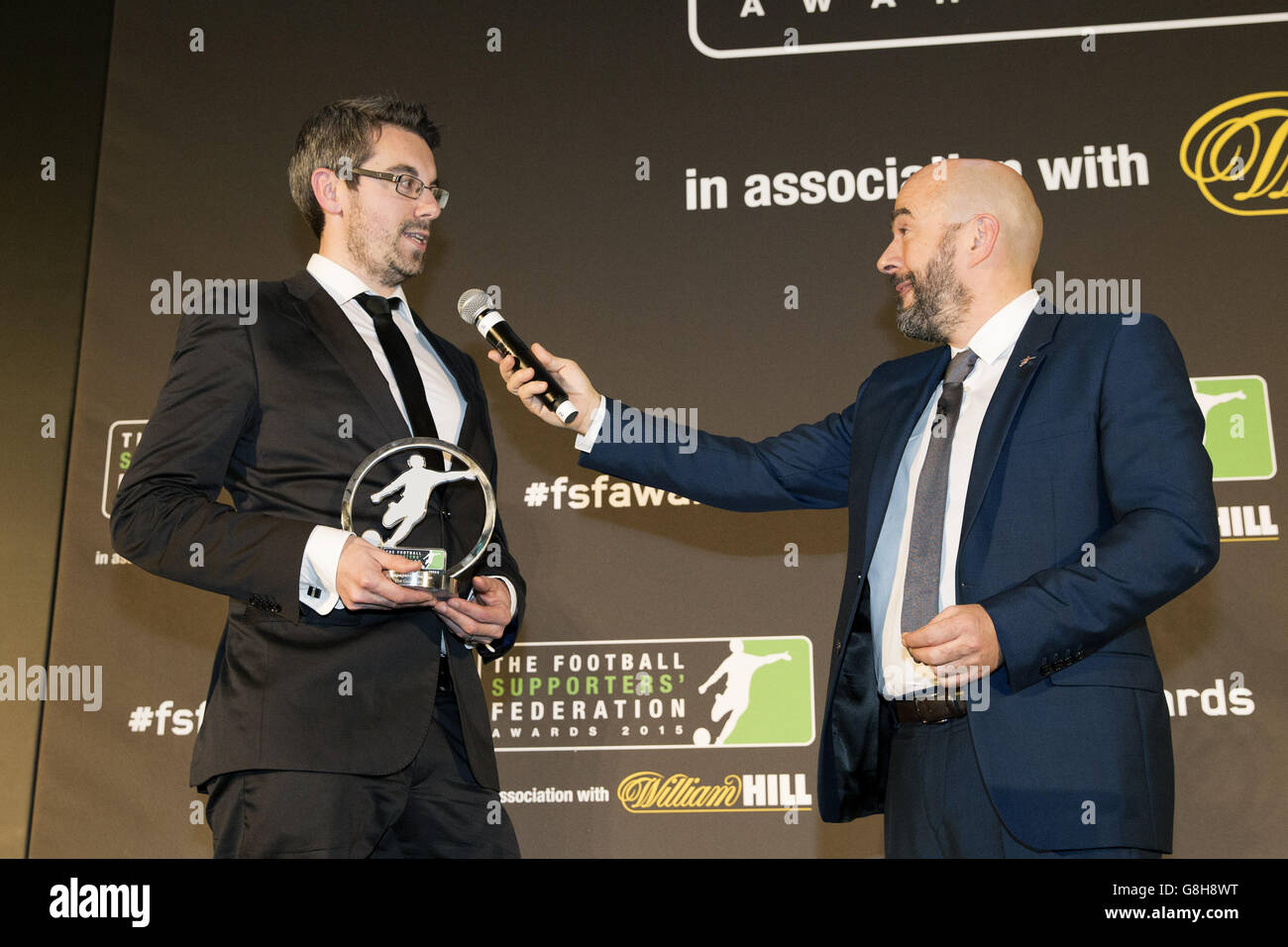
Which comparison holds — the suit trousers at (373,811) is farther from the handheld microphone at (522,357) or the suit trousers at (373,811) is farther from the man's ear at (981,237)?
the man's ear at (981,237)

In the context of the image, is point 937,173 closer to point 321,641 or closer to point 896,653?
point 896,653

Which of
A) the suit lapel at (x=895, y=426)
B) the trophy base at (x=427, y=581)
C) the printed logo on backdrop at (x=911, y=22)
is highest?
the printed logo on backdrop at (x=911, y=22)

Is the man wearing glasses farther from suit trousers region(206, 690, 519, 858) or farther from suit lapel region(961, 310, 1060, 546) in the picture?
suit lapel region(961, 310, 1060, 546)

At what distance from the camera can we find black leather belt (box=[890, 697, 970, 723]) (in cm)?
220

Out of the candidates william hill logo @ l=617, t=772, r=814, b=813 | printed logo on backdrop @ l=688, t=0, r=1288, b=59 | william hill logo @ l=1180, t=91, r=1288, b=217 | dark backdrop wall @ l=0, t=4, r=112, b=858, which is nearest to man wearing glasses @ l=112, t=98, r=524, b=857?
william hill logo @ l=617, t=772, r=814, b=813

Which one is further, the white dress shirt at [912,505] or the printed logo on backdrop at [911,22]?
the printed logo on backdrop at [911,22]

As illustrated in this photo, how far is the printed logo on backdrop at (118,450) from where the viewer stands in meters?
3.78

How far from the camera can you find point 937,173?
279cm

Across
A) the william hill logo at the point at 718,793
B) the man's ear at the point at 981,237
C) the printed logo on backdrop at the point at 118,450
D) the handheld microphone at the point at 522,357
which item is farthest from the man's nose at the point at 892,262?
the printed logo on backdrop at the point at 118,450

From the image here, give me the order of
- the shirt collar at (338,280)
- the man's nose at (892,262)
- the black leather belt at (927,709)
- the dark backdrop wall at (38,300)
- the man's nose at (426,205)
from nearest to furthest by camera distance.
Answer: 1. the black leather belt at (927,709)
2. the shirt collar at (338,280)
3. the man's nose at (426,205)
4. the man's nose at (892,262)
5. the dark backdrop wall at (38,300)

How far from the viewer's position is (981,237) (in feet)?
8.86

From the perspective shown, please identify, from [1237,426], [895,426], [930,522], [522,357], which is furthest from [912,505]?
[1237,426]

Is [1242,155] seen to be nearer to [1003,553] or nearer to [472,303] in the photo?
[1003,553]
